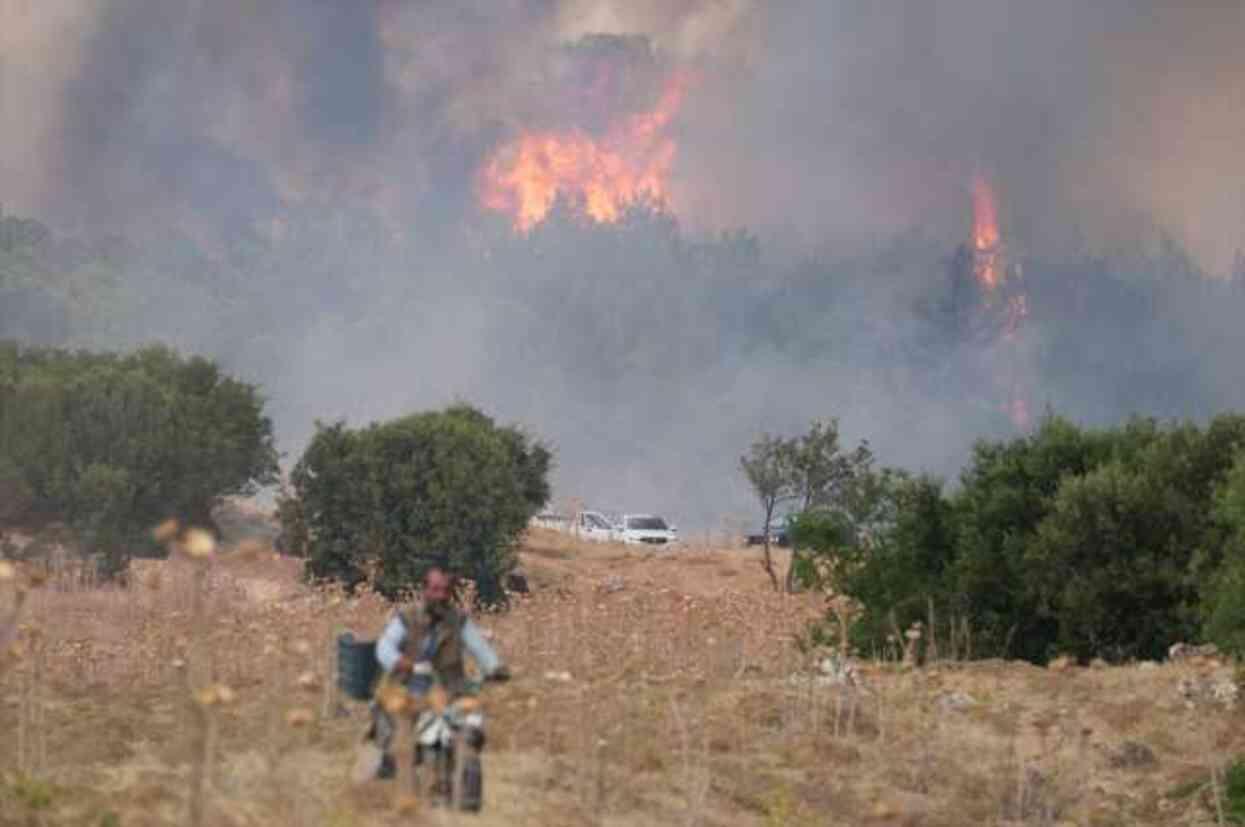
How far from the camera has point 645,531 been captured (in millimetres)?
70000

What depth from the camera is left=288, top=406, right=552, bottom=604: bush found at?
50969 millimetres

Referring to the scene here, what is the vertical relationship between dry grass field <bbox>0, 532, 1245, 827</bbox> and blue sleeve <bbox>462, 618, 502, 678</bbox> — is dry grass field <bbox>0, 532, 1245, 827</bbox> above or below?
below

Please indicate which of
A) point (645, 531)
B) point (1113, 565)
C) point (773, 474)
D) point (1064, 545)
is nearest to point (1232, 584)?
point (1113, 565)

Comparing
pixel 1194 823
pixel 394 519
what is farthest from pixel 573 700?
pixel 394 519

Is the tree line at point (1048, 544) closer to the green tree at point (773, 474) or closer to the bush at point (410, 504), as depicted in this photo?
the bush at point (410, 504)

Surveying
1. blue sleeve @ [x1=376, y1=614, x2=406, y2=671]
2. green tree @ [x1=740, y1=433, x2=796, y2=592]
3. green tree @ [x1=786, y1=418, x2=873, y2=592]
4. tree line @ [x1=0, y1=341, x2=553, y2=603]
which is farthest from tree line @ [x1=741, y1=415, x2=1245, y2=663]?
green tree @ [x1=740, y1=433, x2=796, y2=592]

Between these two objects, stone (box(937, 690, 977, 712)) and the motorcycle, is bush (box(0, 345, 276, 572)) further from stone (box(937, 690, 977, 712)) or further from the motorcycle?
the motorcycle

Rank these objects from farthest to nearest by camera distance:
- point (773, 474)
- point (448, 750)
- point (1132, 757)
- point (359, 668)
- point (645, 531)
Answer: point (645, 531) < point (773, 474) < point (1132, 757) < point (359, 668) < point (448, 750)

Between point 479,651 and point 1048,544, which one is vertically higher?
point 1048,544

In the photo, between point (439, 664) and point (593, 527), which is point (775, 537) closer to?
point (593, 527)

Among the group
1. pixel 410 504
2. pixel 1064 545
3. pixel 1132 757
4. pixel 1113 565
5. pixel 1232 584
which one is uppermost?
pixel 410 504

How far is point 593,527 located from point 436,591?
193 feet

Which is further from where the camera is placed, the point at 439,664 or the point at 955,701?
the point at 955,701

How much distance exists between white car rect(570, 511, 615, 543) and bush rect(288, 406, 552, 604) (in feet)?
47.5
